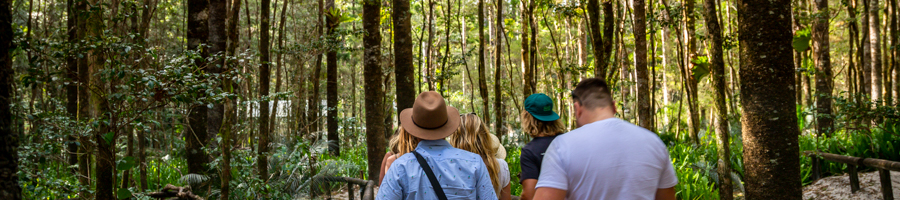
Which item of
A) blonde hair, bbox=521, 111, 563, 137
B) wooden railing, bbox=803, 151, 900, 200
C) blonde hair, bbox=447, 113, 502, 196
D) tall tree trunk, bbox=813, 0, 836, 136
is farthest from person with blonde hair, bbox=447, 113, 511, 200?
tall tree trunk, bbox=813, 0, 836, 136

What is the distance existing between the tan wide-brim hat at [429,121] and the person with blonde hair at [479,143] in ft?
0.80

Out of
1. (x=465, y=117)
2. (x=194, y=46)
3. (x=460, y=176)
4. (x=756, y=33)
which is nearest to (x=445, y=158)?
(x=460, y=176)

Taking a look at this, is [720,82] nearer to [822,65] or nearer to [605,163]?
[605,163]

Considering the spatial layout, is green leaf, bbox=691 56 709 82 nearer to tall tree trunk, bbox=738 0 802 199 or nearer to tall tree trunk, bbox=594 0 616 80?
tall tree trunk, bbox=594 0 616 80

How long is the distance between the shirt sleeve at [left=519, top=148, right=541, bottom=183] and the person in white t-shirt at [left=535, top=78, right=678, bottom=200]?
30.3 inches

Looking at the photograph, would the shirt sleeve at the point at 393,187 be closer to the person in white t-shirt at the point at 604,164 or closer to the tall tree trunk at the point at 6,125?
the person in white t-shirt at the point at 604,164

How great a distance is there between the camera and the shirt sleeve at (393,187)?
2.12 m

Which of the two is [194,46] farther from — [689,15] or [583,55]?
[583,55]

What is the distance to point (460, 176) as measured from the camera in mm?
2182

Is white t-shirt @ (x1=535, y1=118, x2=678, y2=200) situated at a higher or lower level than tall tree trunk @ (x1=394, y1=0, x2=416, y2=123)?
lower

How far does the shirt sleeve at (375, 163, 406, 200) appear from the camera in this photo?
2.12m

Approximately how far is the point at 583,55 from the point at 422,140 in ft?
47.2

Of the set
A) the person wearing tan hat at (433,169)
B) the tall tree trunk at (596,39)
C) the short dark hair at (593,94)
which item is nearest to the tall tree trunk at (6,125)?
the person wearing tan hat at (433,169)

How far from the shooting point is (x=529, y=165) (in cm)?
264
